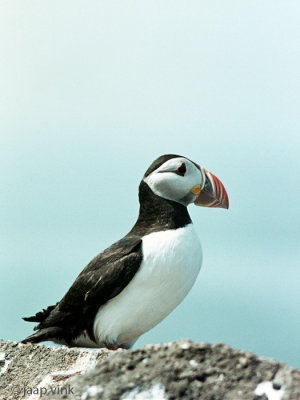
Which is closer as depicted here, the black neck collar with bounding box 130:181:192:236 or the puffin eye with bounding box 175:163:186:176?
the black neck collar with bounding box 130:181:192:236

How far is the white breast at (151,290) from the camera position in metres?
6.41

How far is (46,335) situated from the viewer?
6.71m

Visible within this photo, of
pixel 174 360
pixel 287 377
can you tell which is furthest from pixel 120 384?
pixel 287 377

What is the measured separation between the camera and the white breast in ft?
21.0

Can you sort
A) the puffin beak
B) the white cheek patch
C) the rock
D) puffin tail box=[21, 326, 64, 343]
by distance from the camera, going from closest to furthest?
1. the rock
2. puffin tail box=[21, 326, 64, 343]
3. the white cheek patch
4. the puffin beak

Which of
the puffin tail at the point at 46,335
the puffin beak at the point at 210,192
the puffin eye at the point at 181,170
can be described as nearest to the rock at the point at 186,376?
the puffin tail at the point at 46,335

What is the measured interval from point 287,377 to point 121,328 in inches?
124

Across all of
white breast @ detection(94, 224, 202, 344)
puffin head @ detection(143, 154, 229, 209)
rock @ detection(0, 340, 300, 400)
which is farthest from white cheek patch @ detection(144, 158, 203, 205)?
rock @ detection(0, 340, 300, 400)

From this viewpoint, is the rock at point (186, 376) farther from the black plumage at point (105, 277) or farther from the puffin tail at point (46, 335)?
the puffin tail at point (46, 335)

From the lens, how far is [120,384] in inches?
142

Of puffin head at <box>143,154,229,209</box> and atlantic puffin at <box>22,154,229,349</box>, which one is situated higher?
puffin head at <box>143,154,229,209</box>

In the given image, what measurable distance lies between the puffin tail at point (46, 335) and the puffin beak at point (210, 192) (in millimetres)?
2260

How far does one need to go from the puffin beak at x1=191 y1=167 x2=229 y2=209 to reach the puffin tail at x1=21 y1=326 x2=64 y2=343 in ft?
7.42

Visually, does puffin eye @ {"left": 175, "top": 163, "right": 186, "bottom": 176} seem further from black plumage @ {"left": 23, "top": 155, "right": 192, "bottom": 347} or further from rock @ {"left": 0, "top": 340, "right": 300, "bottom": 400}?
rock @ {"left": 0, "top": 340, "right": 300, "bottom": 400}
